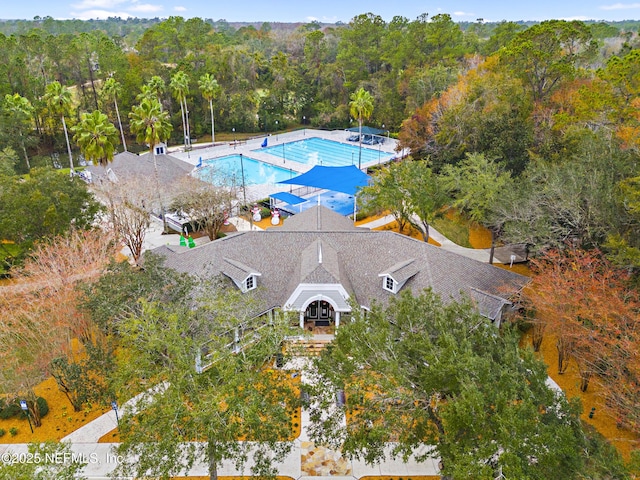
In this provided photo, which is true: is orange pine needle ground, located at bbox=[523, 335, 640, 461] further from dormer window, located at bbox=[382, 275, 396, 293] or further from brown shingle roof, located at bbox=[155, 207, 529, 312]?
dormer window, located at bbox=[382, 275, 396, 293]

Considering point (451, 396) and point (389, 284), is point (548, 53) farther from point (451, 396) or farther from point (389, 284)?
point (451, 396)

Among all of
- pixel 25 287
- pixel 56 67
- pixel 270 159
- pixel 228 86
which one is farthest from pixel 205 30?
pixel 25 287

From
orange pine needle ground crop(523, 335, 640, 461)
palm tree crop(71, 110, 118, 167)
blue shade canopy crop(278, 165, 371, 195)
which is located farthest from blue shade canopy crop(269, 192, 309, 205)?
orange pine needle ground crop(523, 335, 640, 461)

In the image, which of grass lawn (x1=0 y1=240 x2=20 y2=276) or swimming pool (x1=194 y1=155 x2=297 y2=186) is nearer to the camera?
grass lawn (x1=0 y1=240 x2=20 y2=276)

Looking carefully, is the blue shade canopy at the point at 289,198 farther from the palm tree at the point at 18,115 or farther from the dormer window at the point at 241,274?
the palm tree at the point at 18,115

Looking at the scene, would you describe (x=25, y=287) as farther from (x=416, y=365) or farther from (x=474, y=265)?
(x=474, y=265)

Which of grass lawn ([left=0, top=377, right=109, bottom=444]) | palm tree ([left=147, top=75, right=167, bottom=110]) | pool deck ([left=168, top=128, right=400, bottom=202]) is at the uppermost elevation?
palm tree ([left=147, top=75, right=167, bottom=110])
